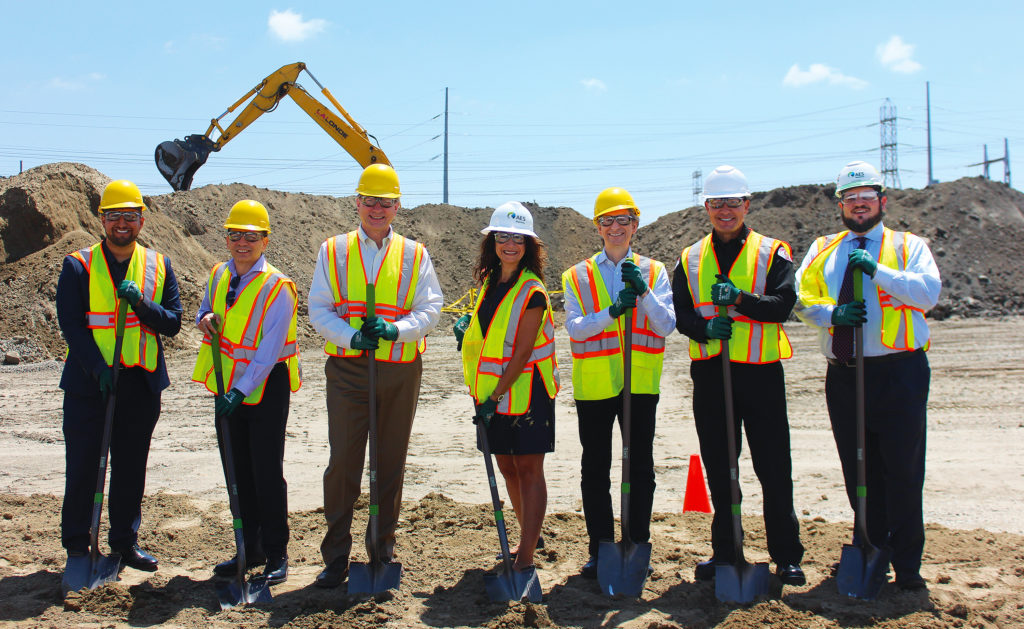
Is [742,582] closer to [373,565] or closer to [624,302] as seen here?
[624,302]

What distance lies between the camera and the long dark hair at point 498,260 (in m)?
4.59

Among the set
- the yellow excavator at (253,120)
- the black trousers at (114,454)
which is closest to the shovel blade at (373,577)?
the black trousers at (114,454)

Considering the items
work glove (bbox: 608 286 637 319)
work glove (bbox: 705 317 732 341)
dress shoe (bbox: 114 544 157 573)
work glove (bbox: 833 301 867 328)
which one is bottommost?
dress shoe (bbox: 114 544 157 573)

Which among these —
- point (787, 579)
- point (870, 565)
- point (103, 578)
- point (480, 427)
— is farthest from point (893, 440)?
point (103, 578)

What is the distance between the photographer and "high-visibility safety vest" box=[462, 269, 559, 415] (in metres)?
4.46

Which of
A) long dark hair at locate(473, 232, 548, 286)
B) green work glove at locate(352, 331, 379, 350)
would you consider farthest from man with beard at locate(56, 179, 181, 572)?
long dark hair at locate(473, 232, 548, 286)

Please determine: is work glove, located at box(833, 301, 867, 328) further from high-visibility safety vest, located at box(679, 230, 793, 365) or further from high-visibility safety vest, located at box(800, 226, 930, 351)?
high-visibility safety vest, located at box(679, 230, 793, 365)

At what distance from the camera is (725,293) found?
4.34m

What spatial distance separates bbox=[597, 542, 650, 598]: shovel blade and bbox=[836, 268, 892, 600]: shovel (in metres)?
1.08

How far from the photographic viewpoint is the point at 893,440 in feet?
14.8

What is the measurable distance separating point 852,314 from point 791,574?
1.51m

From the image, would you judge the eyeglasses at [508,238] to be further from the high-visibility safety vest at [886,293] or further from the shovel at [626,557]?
the high-visibility safety vest at [886,293]

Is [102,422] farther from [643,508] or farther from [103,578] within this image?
[643,508]

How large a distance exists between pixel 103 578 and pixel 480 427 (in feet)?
7.92
